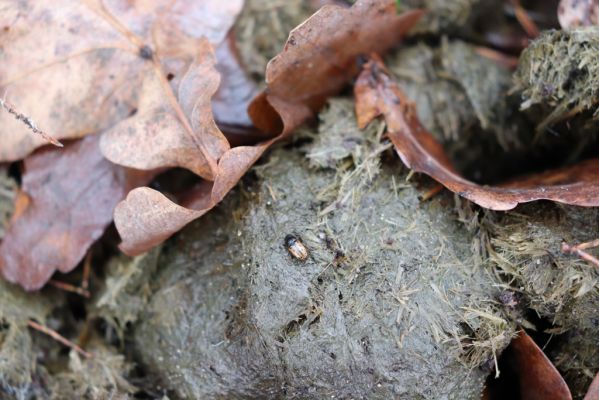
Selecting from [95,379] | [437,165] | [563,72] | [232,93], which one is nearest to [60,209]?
[95,379]

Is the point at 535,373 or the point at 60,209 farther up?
the point at 60,209

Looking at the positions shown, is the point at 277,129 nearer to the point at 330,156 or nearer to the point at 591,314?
the point at 330,156

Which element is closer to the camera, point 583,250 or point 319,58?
point 583,250

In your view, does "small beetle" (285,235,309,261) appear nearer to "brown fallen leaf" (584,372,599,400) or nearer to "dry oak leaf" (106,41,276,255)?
"dry oak leaf" (106,41,276,255)

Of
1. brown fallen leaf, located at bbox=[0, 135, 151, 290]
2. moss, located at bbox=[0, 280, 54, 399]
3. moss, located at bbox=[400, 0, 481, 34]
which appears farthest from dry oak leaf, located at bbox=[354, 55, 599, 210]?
moss, located at bbox=[0, 280, 54, 399]

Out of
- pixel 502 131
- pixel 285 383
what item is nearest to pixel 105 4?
pixel 285 383

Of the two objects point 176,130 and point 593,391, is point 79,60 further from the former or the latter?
point 593,391

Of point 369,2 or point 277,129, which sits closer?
point 369,2
